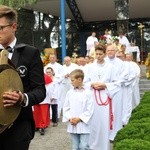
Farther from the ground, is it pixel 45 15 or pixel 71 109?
pixel 45 15

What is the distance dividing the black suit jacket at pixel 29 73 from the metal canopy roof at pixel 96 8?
2714 centimetres

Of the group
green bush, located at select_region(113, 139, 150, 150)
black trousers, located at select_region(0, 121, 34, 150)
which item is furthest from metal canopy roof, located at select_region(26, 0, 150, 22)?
black trousers, located at select_region(0, 121, 34, 150)

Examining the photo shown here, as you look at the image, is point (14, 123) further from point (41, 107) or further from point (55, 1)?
point (55, 1)

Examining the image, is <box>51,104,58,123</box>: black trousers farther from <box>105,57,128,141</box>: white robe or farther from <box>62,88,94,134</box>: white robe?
<box>62,88,94,134</box>: white robe

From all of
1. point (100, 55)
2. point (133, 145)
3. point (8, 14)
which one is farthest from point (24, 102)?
point (100, 55)

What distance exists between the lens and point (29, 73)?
3.06 metres

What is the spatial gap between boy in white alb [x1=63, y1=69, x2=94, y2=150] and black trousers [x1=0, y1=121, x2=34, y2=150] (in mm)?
3250

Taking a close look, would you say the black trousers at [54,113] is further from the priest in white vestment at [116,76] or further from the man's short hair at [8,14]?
the man's short hair at [8,14]

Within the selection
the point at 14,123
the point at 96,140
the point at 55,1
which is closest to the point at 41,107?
the point at 96,140

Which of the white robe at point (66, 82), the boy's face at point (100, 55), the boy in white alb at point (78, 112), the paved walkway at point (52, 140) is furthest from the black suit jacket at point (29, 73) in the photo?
the white robe at point (66, 82)

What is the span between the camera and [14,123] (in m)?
2.96

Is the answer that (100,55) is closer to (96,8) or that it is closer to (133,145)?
(133,145)

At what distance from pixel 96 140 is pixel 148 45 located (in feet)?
85.5

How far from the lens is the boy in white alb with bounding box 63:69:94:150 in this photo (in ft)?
20.6
